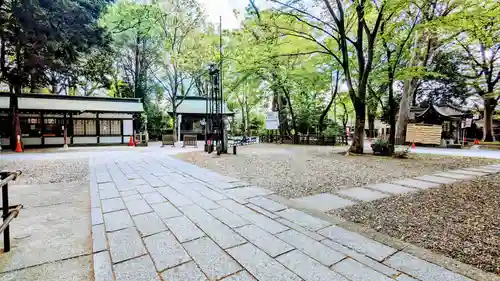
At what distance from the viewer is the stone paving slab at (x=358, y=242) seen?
2049 mm

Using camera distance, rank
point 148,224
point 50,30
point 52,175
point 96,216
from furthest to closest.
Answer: point 50,30 → point 52,175 → point 96,216 → point 148,224

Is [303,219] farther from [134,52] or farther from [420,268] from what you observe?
[134,52]

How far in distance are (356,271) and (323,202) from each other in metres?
1.76

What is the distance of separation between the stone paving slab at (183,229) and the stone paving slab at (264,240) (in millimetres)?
436

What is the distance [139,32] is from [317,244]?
22686 mm

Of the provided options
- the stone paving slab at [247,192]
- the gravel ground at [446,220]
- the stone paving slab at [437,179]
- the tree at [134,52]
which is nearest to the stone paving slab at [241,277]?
the gravel ground at [446,220]

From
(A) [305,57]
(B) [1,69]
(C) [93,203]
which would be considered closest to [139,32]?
(B) [1,69]

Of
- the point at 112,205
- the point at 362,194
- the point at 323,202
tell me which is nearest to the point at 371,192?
the point at 362,194

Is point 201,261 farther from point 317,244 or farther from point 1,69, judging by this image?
point 1,69

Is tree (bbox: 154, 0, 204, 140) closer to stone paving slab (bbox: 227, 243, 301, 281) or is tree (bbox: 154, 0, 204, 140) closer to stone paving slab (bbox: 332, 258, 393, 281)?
stone paving slab (bbox: 227, 243, 301, 281)

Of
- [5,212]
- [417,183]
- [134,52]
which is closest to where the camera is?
[5,212]

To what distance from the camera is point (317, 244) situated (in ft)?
7.21

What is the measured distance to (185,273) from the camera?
5.75 feet

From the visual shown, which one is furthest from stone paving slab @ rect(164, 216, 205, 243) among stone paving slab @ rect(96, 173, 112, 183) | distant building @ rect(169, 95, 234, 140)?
distant building @ rect(169, 95, 234, 140)
